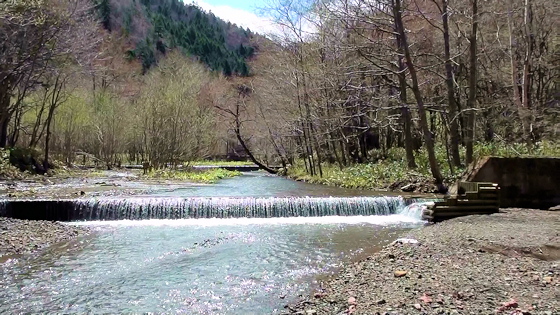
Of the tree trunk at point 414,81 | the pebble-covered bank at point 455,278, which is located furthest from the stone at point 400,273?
the tree trunk at point 414,81

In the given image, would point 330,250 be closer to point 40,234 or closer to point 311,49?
point 40,234

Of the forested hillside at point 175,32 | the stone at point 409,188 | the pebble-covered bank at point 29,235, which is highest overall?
the forested hillside at point 175,32

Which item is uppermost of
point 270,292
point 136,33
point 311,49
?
point 136,33

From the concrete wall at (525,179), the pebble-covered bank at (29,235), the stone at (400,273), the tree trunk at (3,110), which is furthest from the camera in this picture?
the tree trunk at (3,110)

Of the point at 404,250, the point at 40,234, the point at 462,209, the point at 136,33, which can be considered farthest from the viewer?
the point at 136,33

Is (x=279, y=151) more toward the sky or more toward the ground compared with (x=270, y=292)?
more toward the sky

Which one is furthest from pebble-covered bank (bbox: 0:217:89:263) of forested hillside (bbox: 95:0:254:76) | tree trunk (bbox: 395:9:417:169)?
forested hillside (bbox: 95:0:254:76)

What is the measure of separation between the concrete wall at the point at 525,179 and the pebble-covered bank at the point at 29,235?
1046cm

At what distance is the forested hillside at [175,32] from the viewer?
265 feet

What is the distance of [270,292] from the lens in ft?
20.0

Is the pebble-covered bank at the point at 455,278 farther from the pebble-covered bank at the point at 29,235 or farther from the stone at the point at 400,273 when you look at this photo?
the pebble-covered bank at the point at 29,235

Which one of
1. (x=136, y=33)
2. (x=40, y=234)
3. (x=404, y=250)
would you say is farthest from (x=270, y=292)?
(x=136, y=33)

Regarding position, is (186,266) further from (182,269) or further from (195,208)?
(195,208)

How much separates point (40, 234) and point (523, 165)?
1209 centimetres
